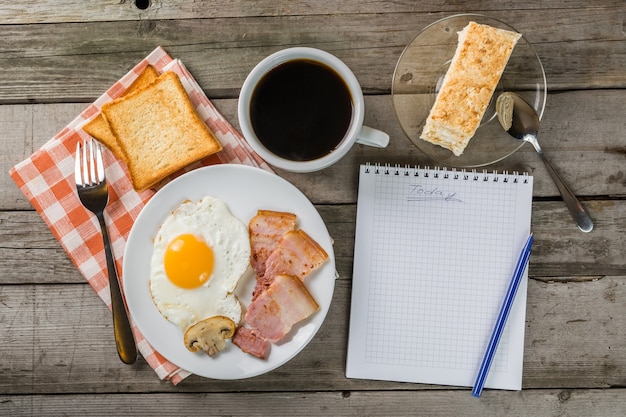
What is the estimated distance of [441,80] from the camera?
122cm

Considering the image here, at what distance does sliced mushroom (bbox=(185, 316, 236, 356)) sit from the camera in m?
1.15

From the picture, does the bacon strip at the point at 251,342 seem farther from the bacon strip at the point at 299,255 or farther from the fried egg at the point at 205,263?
the bacon strip at the point at 299,255

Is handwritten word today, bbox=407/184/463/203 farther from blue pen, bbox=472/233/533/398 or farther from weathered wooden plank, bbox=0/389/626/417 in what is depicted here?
weathered wooden plank, bbox=0/389/626/417

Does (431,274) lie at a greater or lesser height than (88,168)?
lesser

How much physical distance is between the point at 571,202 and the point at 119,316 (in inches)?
42.2

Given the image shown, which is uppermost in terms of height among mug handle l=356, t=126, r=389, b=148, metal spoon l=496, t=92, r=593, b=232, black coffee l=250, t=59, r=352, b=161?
black coffee l=250, t=59, r=352, b=161

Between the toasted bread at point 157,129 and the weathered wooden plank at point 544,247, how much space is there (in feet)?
0.95

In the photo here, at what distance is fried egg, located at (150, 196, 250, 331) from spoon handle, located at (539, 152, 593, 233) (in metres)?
0.72

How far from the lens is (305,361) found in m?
1.27

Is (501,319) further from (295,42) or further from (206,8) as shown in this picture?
(206,8)

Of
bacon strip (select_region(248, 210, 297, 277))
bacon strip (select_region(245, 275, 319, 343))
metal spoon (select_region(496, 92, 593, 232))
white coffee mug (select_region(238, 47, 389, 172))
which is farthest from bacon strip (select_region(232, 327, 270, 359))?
metal spoon (select_region(496, 92, 593, 232))

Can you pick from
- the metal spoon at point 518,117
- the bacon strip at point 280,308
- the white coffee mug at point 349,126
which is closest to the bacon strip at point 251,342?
the bacon strip at point 280,308

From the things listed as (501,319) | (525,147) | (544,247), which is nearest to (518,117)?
(525,147)

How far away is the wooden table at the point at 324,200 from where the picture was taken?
1.26m
